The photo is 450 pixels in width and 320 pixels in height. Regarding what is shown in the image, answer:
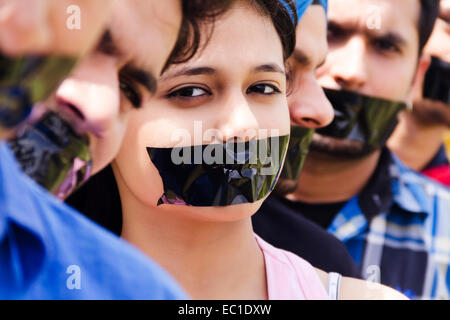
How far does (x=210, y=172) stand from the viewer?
4.76 feet

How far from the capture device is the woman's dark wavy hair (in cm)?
139

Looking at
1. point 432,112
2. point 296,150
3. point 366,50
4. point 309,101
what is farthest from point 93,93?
point 432,112

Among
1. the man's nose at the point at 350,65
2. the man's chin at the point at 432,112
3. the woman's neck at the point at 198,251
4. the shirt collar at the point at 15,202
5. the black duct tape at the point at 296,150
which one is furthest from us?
the man's chin at the point at 432,112

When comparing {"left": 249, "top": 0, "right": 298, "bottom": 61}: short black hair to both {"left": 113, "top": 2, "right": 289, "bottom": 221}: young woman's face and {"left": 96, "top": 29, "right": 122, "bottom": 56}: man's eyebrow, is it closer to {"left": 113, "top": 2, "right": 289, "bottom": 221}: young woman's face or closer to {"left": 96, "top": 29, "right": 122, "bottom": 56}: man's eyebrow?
{"left": 113, "top": 2, "right": 289, "bottom": 221}: young woman's face

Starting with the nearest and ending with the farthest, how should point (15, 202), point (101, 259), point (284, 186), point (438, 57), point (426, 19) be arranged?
point (15, 202)
point (101, 259)
point (284, 186)
point (426, 19)
point (438, 57)

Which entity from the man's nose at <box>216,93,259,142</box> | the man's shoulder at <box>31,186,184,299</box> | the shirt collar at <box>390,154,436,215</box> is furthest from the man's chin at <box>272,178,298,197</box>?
the man's shoulder at <box>31,186,184,299</box>

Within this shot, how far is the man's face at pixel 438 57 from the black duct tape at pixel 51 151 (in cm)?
222

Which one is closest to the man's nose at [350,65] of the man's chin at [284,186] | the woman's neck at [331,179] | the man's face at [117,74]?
the woman's neck at [331,179]

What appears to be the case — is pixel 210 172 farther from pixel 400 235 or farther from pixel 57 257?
pixel 400 235

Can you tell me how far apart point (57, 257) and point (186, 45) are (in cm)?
57

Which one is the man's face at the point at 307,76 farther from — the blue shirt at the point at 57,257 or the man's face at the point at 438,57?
the man's face at the point at 438,57

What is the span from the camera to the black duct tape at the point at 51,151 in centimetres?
104
